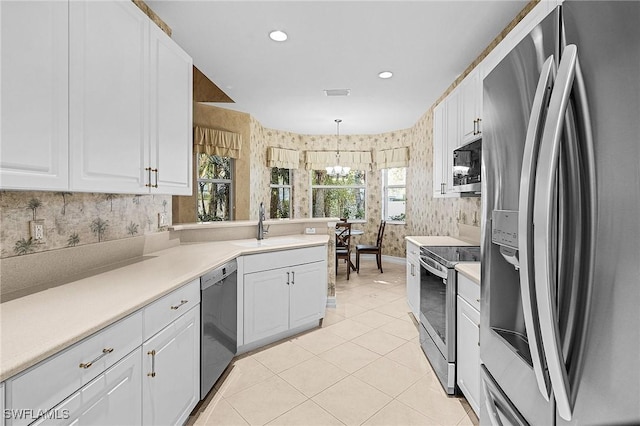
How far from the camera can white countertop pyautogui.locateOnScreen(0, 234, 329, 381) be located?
91 centimetres

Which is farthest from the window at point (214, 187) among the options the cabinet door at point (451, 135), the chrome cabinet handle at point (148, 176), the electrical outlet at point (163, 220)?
the cabinet door at point (451, 135)

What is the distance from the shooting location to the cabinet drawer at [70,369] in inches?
33.1

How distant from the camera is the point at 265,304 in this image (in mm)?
2787

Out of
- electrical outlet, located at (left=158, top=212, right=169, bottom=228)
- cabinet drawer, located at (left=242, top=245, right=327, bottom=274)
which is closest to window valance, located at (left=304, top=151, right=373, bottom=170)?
cabinet drawer, located at (left=242, top=245, right=327, bottom=274)

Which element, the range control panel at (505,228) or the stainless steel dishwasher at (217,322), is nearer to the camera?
the range control panel at (505,228)

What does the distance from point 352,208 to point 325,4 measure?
17.4 ft

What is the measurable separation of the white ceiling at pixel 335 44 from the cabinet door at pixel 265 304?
2110 millimetres

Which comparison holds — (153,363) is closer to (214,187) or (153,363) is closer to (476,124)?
(476,124)

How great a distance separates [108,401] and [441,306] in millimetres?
1994

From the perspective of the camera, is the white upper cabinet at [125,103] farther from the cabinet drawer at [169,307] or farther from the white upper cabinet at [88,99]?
the cabinet drawer at [169,307]

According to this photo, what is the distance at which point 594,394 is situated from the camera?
0.62 meters

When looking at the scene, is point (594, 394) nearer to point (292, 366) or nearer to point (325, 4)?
point (292, 366)

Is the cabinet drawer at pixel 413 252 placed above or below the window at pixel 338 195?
below

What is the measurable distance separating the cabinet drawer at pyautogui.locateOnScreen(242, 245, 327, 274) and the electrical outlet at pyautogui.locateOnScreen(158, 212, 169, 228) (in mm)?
769
